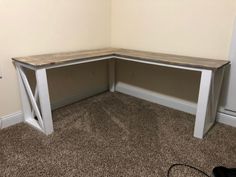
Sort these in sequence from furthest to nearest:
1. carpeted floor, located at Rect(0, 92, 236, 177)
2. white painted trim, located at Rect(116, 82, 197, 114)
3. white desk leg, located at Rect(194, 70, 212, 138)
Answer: white painted trim, located at Rect(116, 82, 197, 114) < white desk leg, located at Rect(194, 70, 212, 138) < carpeted floor, located at Rect(0, 92, 236, 177)

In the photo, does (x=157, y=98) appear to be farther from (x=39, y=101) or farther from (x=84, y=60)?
(x=39, y=101)

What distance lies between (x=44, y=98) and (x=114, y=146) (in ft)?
2.60

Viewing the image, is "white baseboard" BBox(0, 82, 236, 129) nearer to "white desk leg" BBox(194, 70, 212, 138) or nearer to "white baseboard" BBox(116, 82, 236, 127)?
"white baseboard" BBox(116, 82, 236, 127)

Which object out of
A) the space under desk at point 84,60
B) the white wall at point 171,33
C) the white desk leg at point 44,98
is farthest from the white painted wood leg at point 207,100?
the white desk leg at point 44,98

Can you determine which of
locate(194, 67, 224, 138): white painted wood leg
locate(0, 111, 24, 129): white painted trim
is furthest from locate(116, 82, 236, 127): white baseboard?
locate(0, 111, 24, 129): white painted trim

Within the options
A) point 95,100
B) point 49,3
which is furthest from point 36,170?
point 49,3

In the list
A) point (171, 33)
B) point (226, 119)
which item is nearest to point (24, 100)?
point (171, 33)

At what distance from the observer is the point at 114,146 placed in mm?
1871

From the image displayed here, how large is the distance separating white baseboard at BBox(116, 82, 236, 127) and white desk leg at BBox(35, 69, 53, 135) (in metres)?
1.36

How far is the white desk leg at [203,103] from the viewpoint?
71.6 inches

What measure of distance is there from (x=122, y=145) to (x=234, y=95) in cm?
127

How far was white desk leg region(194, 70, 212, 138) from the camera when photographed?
71.6 inches

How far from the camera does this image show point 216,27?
207 cm

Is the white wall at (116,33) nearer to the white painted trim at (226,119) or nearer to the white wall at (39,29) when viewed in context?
the white wall at (39,29)
